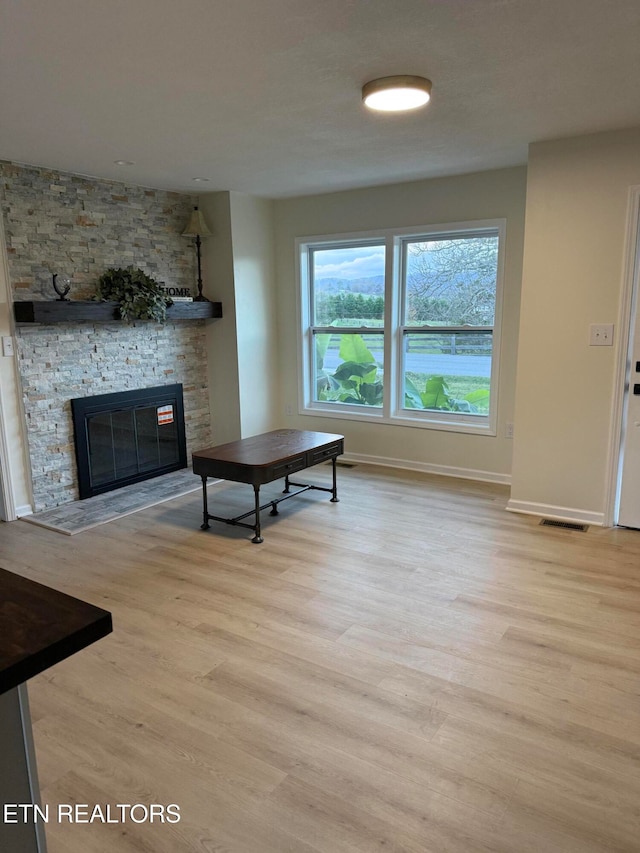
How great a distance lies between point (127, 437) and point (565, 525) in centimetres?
334

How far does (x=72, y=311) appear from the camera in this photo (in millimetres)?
4062

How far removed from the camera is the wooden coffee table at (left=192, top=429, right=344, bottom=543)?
361 cm

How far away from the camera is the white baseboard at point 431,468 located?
4766 millimetres

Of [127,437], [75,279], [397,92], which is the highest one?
[397,92]

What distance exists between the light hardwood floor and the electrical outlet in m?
1.19

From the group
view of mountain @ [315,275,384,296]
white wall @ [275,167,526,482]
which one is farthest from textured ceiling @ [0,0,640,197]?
view of mountain @ [315,275,384,296]

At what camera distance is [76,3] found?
1880 millimetres

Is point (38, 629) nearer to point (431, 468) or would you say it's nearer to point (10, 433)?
point (10, 433)

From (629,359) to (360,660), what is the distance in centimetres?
246

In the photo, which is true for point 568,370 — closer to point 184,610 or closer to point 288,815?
point 184,610

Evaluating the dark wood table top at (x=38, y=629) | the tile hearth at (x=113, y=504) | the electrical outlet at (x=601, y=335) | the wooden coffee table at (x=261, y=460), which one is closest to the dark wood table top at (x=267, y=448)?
the wooden coffee table at (x=261, y=460)

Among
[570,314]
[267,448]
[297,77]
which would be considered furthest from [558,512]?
[297,77]

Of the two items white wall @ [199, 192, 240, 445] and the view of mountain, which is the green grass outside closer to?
the view of mountain

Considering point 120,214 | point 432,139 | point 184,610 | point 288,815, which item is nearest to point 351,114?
point 432,139
